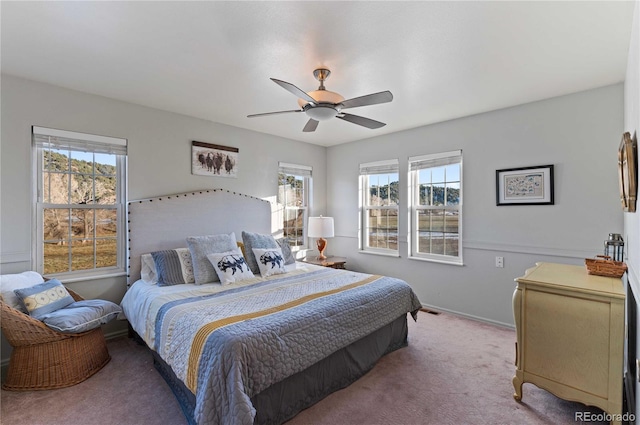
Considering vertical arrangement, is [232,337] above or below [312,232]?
below

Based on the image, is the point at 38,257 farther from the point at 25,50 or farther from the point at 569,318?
the point at 569,318

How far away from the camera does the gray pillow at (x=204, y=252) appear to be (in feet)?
9.71

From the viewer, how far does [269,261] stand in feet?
10.7

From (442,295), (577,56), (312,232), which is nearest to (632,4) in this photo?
(577,56)

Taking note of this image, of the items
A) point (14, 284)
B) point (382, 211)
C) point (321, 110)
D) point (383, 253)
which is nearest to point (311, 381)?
point (321, 110)

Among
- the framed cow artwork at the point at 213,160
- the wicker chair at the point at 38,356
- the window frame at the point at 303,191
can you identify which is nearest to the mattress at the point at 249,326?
the wicker chair at the point at 38,356

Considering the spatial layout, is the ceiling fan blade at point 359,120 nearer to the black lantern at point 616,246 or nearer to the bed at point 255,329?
the bed at point 255,329

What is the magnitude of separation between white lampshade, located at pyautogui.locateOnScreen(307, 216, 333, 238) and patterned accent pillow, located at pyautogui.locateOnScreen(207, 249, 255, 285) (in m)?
1.61

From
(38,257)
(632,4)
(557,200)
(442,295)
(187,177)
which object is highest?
(632,4)

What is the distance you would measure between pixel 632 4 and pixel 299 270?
3.27 metres

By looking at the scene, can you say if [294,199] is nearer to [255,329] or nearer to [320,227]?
[320,227]

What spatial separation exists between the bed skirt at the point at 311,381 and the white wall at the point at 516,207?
1495 mm

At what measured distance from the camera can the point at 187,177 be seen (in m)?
3.65

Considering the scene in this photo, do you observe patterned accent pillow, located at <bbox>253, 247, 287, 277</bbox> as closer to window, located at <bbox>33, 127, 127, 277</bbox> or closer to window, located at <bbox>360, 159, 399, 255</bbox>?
window, located at <bbox>33, 127, 127, 277</bbox>
